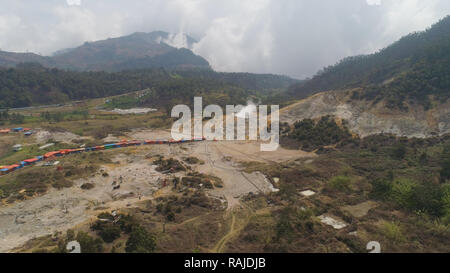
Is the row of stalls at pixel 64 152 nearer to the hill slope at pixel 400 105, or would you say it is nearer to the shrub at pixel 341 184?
the hill slope at pixel 400 105

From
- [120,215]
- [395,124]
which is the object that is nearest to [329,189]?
[120,215]

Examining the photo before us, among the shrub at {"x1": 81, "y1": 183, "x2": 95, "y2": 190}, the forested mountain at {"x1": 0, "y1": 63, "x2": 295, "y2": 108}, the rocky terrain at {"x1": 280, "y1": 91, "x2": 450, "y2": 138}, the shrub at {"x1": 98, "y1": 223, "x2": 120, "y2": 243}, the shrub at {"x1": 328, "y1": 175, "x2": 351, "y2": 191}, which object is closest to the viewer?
the shrub at {"x1": 98, "y1": 223, "x2": 120, "y2": 243}

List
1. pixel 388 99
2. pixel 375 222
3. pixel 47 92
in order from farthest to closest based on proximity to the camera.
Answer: pixel 47 92 < pixel 388 99 < pixel 375 222

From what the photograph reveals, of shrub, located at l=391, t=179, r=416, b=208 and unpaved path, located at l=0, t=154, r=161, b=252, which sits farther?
shrub, located at l=391, t=179, r=416, b=208

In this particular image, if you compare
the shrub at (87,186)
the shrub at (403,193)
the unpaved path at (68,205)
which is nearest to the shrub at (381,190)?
the shrub at (403,193)

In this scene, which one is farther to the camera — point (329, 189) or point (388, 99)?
point (388, 99)

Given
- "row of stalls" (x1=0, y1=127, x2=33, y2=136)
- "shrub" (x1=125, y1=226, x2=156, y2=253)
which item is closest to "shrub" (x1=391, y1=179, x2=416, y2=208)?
"shrub" (x1=125, y1=226, x2=156, y2=253)

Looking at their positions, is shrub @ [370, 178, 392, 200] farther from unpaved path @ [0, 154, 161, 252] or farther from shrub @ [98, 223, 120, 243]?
shrub @ [98, 223, 120, 243]

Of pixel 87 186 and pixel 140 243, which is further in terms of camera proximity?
pixel 87 186

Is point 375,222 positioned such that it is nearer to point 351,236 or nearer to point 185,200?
point 351,236

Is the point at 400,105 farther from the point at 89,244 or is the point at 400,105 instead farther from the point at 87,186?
the point at 89,244

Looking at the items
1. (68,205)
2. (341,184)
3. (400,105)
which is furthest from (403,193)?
(400,105)
